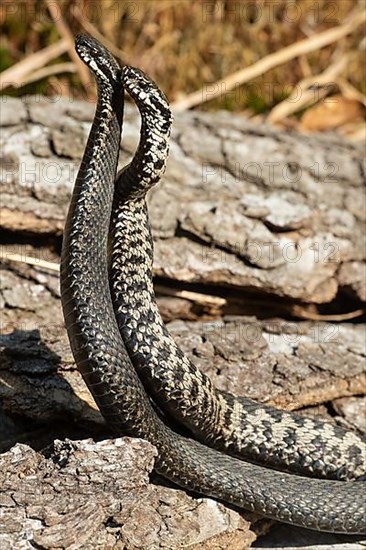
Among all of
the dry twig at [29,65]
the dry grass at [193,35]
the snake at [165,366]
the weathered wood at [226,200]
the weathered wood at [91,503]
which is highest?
the dry grass at [193,35]

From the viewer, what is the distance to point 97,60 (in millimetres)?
4336

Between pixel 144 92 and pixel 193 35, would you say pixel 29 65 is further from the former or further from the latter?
pixel 144 92

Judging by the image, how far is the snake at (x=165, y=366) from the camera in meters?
4.43

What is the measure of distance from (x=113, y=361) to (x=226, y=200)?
2.89 metres

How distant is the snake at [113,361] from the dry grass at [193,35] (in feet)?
15.3

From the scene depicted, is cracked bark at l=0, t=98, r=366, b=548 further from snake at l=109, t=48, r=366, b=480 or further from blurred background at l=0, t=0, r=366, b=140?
blurred background at l=0, t=0, r=366, b=140

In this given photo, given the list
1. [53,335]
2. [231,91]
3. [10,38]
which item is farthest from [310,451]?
[10,38]

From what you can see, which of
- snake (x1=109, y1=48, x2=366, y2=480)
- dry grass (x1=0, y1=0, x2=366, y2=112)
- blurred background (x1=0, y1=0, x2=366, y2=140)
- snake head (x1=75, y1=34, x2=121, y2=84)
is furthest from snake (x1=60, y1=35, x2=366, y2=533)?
dry grass (x1=0, y1=0, x2=366, y2=112)

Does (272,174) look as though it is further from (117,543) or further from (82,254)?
(117,543)

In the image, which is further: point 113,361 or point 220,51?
point 220,51

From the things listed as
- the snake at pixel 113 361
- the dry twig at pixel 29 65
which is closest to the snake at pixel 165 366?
the snake at pixel 113 361

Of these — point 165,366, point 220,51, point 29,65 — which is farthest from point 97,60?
point 220,51

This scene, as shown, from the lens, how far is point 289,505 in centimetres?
473

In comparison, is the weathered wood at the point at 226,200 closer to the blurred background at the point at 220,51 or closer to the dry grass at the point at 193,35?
the blurred background at the point at 220,51
